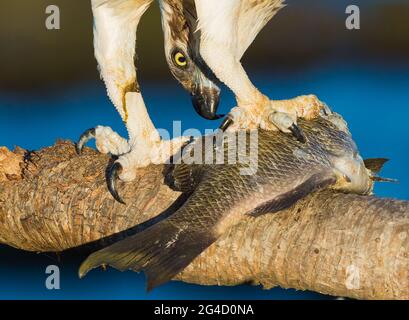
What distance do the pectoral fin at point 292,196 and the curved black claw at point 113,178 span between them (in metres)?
0.57

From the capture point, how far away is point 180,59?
3.78 metres

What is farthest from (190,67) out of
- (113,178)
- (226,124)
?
(113,178)

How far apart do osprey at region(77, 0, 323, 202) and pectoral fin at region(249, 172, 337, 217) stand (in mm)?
182

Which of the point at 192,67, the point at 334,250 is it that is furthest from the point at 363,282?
the point at 192,67

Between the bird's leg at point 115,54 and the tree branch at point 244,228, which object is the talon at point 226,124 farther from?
the bird's leg at point 115,54

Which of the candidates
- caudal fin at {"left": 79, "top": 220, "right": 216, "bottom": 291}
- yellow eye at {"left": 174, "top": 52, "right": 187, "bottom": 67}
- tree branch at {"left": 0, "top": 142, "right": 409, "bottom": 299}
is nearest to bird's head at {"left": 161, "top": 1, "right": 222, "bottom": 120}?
yellow eye at {"left": 174, "top": 52, "right": 187, "bottom": 67}

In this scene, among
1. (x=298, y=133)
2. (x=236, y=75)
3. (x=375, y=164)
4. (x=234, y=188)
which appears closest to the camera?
(x=234, y=188)

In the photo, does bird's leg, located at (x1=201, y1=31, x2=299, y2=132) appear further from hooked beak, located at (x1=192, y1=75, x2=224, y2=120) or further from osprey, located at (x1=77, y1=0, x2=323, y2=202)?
hooked beak, located at (x1=192, y1=75, x2=224, y2=120)

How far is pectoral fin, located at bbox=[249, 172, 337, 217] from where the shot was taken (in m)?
3.13

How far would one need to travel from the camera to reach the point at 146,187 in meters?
3.48

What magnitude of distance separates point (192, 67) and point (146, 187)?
0.53 metres

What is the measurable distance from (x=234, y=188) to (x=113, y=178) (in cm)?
57

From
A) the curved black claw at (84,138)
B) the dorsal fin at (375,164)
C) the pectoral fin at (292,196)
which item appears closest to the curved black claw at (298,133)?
the pectoral fin at (292,196)

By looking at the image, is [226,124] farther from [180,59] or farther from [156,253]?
[156,253]
